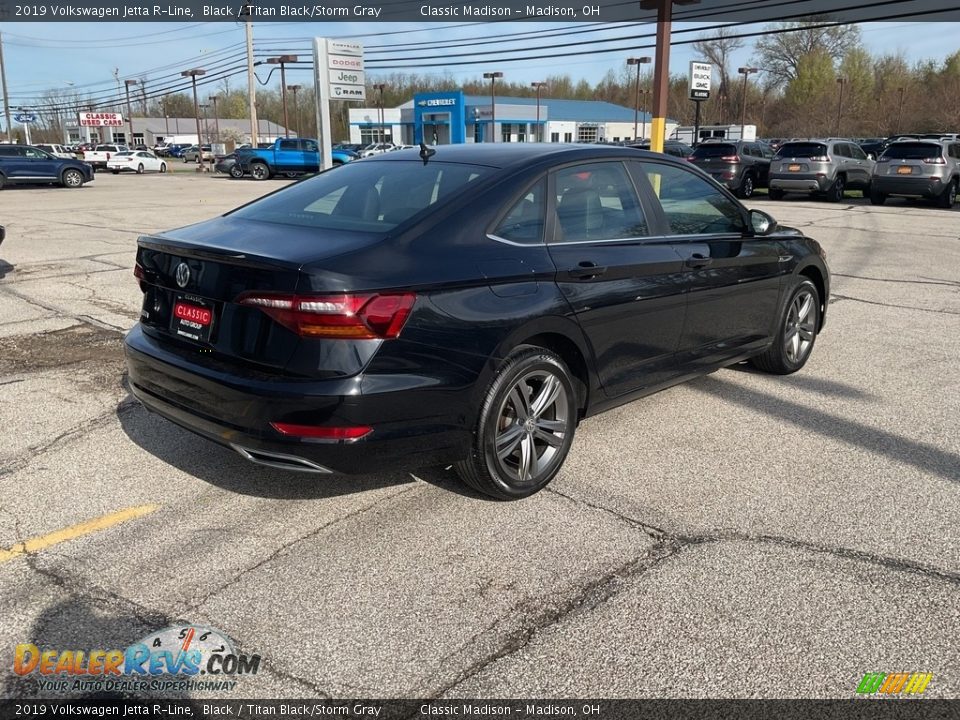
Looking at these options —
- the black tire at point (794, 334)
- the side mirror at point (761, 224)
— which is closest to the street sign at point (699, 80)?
the black tire at point (794, 334)

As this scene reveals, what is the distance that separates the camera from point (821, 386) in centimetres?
562

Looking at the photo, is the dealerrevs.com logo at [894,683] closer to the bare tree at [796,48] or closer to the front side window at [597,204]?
the front side window at [597,204]

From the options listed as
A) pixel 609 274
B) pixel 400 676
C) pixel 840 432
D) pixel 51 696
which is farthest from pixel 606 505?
pixel 51 696

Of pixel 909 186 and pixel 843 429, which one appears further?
pixel 909 186

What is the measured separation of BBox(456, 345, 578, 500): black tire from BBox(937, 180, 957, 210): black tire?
21611 millimetres

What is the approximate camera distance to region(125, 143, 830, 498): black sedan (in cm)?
312

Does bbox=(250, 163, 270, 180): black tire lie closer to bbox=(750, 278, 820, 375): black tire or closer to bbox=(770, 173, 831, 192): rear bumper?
bbox=(770, 173, 831, 192): rear bumper

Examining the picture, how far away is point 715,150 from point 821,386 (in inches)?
842

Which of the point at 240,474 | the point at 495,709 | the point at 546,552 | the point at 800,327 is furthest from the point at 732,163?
the point at 495,709

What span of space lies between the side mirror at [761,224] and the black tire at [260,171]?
35.4 metres

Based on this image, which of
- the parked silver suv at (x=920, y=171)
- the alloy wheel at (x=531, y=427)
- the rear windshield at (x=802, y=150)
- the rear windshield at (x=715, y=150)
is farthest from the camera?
the rear windshield at (x=715, y=150)

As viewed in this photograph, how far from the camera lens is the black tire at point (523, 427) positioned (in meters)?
3.54

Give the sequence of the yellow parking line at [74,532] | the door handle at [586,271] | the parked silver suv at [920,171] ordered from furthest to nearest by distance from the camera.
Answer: the parked silver suv at [920,171], the door handle at [586,271], the yellow parking line at [74,532]

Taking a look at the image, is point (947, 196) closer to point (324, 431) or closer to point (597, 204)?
point (597, 204)
